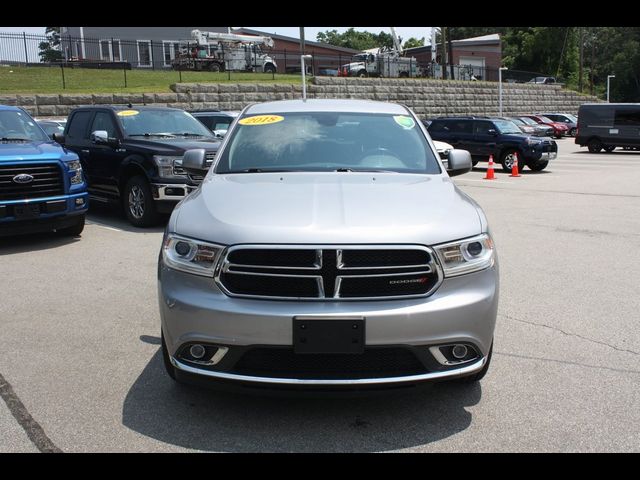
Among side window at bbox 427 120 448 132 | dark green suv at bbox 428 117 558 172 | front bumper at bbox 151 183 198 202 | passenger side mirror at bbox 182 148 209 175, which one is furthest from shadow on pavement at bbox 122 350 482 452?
side window at bbox 427 120 448 132

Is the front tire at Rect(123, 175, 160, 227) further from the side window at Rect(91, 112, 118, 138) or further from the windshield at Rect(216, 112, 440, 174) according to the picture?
the windshield at Rect(216, 112, 440, 174)

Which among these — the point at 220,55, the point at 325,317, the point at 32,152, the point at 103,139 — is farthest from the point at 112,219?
the point at 220,55

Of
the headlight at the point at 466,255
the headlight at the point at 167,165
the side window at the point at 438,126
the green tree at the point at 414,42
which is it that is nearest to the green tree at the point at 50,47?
the side window at the point at 438,126

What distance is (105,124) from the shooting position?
11.4m

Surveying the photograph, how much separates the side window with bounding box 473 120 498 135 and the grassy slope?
1322cm

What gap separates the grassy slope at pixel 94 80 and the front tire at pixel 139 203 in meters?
16.5

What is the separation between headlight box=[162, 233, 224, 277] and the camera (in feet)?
11.5

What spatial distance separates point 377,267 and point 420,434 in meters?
0.93

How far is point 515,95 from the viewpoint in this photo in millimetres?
51219

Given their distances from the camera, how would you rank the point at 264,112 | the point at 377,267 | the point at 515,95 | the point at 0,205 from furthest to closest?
the point at 515,95 → the point at 0,205 → the point at 264,112 → the point at 377,267

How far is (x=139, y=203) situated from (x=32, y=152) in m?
2.02
